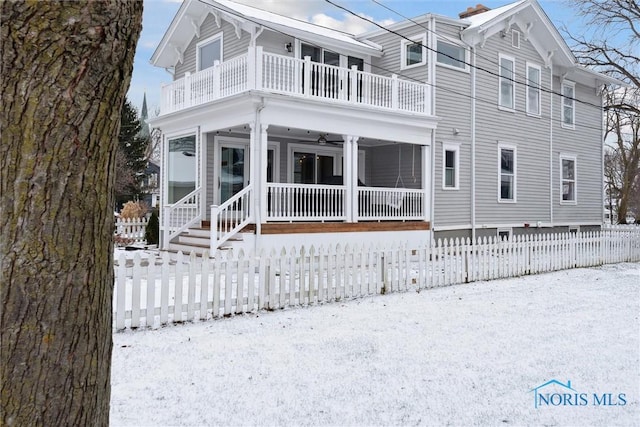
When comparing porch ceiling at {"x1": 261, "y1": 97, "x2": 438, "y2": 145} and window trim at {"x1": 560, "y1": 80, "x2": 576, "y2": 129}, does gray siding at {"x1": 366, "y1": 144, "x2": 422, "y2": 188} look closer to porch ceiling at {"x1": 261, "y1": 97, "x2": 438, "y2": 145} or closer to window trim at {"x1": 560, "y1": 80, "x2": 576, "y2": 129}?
porch ceiling at {"x1": 261, "y1": 97, "x2": 438, "y2": 145}

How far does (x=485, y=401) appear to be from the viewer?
412 centimetres

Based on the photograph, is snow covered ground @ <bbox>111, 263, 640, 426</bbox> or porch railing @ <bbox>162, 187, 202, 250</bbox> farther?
porch railing @ <bbox>162, 187, 202, 250</bbox>

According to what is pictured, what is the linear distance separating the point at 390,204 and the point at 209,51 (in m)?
7.11

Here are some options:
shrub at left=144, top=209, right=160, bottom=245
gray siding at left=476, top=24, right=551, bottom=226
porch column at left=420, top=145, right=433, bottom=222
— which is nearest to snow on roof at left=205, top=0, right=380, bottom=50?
porch column at left=420, top=145, right=433, bottom=222

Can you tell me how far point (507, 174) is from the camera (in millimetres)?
18219

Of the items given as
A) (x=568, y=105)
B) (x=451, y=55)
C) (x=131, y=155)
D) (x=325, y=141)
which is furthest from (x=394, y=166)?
(x=131, y=155)

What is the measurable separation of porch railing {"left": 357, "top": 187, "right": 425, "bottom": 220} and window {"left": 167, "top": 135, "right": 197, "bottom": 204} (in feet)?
14.7

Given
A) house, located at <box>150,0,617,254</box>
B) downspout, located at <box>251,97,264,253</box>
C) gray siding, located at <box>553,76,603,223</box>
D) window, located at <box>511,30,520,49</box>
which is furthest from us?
gray siding, located at <box>553,76,603,223</box>

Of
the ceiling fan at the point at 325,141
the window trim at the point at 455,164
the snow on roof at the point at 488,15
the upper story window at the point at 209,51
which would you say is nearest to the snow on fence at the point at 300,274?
the window trim at the point at 455,164

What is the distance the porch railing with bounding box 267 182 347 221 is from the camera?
12.0 meters

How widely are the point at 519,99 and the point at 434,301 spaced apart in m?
12.5

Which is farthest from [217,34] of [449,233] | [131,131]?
[131,131]

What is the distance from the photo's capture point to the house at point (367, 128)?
1223 centimetres

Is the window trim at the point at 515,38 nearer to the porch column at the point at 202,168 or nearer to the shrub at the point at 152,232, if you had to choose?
the porch column at the point at 202,168
